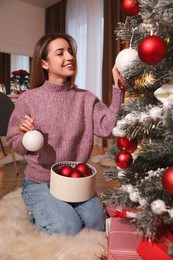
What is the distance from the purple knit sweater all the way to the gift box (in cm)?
58

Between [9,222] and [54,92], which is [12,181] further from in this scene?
[54,92]

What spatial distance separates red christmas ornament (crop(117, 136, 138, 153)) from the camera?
26.9 inches

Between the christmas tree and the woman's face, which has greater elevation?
the woman's face

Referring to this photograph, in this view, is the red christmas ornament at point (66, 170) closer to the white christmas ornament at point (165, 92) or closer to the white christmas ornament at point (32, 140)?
the white christmas ornament at point (32, 140)

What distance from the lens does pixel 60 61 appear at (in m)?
1.19

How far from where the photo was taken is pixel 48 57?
122 cm

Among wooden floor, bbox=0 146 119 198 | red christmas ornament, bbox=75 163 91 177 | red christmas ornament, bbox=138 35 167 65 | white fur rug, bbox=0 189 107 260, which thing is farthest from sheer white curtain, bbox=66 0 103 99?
red christmas ornament, bbox=138 35 167 65

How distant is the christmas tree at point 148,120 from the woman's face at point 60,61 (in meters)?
0.51

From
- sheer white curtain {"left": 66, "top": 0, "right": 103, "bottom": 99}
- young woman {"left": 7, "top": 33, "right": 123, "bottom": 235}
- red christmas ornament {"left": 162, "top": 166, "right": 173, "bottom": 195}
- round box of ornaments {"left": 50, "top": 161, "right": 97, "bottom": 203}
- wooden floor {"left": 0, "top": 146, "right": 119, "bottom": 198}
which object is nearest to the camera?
red christmas ornament {"left": 162, "top": 166, "right": 173, "bottom": 195}

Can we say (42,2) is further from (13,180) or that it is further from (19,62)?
(13,180)

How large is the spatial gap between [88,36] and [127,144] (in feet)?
10.1

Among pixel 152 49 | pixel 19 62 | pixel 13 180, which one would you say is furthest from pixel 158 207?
pixel 19 62

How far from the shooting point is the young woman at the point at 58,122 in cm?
113

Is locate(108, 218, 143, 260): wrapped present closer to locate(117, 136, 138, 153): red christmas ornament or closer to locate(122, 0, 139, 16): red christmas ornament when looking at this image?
locate(117, 136, 138, 153): red christmas ornament
